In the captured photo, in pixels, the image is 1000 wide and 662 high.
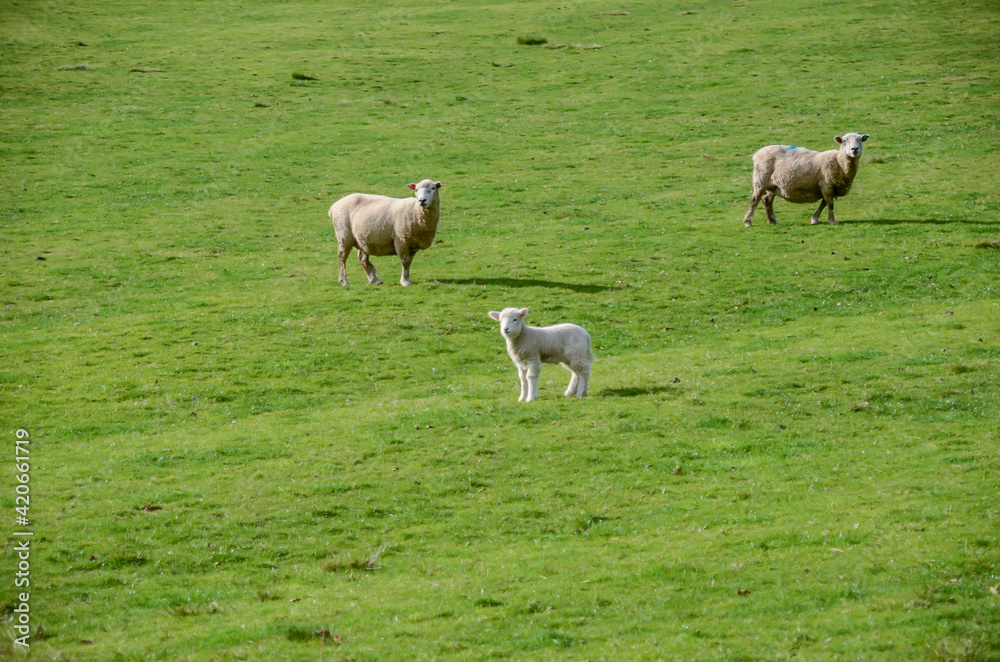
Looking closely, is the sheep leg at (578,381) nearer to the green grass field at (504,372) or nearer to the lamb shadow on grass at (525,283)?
the green grass field at (504,372)

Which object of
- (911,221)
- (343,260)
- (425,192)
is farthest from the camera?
(911,221)

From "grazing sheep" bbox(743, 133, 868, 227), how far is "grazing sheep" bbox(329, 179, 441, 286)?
10917 millimetres

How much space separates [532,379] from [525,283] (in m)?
8.83

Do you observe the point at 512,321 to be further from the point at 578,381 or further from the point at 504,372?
the point at 504,372

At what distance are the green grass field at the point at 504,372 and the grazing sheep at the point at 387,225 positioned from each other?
4.43 feet

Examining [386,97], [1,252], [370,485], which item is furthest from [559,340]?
[386,97]

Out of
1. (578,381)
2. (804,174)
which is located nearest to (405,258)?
(578,381)

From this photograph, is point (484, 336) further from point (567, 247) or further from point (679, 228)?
point (679, 228)

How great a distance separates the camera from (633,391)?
64.7ft

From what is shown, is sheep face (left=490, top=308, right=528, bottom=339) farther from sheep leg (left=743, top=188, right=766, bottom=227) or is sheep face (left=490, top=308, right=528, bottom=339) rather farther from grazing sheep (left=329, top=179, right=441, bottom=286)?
sheep leg (left=743, top=188, right=766, bottom=227)

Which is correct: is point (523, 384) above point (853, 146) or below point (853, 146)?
below

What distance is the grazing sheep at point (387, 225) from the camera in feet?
89.4

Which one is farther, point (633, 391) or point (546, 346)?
point (633, 391)

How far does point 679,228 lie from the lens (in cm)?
3269
